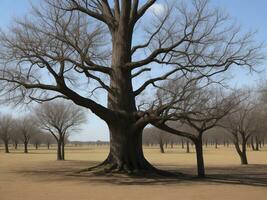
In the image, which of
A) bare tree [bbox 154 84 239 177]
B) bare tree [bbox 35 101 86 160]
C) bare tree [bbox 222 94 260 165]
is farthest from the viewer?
bare tree [bbox 35 101 86 160]

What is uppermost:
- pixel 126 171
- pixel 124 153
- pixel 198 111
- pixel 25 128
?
pixel 25 128

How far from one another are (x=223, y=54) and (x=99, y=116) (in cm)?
714

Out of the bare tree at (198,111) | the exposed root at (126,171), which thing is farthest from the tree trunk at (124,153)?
the bare tree at (198,111)

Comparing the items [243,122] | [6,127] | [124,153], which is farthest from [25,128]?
[124,153]

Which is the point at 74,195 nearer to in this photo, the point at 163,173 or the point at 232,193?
the point at 232,193

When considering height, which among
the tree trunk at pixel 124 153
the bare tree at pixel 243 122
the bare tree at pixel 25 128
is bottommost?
the tree trunk at pixel 124 153

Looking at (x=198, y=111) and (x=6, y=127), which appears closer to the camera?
(x=198, y=111)

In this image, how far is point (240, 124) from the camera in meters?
40.7

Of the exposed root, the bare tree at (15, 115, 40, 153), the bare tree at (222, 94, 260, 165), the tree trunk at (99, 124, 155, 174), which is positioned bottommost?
the exposed root

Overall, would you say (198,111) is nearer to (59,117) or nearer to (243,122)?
(243,122)

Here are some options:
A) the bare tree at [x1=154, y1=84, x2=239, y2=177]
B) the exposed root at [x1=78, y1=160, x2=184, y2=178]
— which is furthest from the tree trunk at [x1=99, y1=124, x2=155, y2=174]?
the bare tree at [x1=154, y1=84, x2=239, y2=177]

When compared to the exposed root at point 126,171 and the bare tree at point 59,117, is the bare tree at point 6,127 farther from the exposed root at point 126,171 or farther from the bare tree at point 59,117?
the exposed root at point 126,171

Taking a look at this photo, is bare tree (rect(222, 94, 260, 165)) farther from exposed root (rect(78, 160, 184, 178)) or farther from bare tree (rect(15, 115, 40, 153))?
bare tree (rect(15, 115, 40, 153))

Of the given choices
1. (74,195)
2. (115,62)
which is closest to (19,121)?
(115,62)
